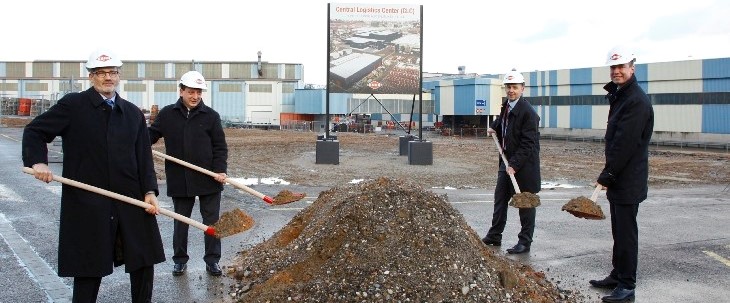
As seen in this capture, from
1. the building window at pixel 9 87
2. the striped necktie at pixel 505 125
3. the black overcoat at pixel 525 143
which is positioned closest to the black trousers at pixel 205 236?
the black overcoat at pixel 525 143

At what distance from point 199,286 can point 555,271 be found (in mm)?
3376

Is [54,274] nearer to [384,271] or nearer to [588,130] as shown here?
[384,271]

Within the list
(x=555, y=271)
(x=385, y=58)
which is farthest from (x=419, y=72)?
(x=555, y=271)

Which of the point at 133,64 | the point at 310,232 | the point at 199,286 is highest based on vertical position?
the point at 133,64

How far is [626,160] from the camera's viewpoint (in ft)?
18.3

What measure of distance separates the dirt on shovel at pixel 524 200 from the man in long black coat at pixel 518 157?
1.25 ft

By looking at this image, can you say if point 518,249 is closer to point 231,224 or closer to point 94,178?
point 231,224

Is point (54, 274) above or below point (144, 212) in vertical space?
below

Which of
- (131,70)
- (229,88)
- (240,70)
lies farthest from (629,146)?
(131,70)

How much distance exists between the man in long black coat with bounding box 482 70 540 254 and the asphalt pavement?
0.25 m

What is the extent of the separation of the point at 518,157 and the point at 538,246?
3.71 feet

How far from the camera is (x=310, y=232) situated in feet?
19.4

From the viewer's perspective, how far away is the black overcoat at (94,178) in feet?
13.8

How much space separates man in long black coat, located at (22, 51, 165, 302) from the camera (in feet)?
13.8
